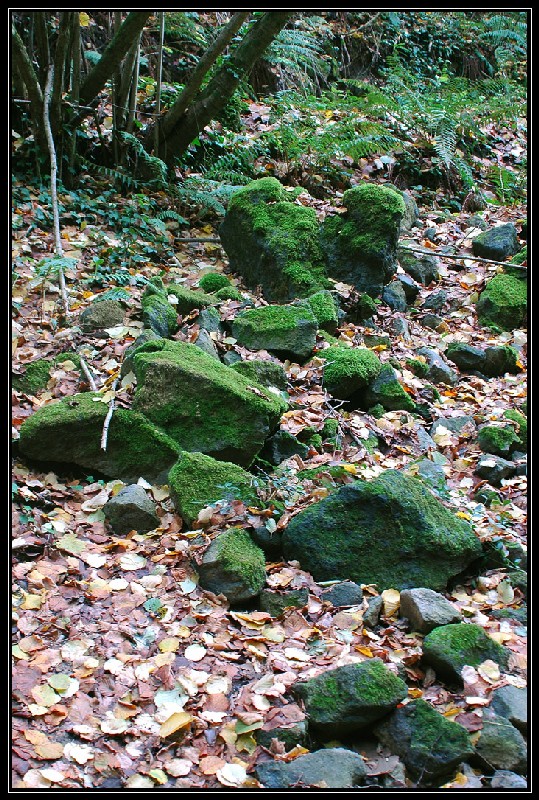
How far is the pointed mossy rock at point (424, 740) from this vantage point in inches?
96.3

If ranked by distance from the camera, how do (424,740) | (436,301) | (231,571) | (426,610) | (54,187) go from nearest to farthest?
(424,740)
(426,610)
(231,571)
(54,187)
(436,301)

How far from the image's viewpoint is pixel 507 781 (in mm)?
2404

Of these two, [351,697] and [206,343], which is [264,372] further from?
[351,697]

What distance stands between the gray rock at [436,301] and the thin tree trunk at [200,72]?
3.48 metres

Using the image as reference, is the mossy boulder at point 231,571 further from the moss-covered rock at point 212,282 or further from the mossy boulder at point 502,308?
the mossy boulder at point 502,308

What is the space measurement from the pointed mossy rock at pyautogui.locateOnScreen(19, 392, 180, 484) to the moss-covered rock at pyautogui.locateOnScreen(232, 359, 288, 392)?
98cm

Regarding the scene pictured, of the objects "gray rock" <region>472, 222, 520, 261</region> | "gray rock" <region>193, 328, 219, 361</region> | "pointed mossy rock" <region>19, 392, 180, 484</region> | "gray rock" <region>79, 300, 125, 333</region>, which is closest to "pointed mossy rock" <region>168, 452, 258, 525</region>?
"pointed mossy rock" <region>19, 392, 180, 484</region>

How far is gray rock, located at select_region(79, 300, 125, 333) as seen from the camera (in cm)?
558

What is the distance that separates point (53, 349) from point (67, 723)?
3244 mm

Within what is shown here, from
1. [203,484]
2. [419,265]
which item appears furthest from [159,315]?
[419,265]

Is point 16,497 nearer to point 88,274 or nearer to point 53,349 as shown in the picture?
point 53,349

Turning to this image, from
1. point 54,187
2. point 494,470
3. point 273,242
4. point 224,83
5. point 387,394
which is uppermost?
point 224,83

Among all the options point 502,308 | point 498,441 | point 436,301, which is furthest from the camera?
point 436,301

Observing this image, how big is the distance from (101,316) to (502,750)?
4.37 m
